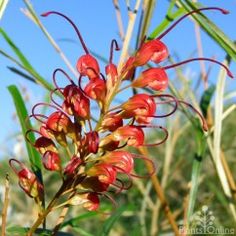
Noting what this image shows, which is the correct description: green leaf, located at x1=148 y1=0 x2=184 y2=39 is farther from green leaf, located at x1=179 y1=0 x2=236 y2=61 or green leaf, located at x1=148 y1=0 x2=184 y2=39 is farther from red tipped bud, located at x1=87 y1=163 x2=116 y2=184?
red tipped bud, located at x1=87 y1=163 x2=116 y2=184

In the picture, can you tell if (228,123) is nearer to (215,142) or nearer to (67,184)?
(215,142)

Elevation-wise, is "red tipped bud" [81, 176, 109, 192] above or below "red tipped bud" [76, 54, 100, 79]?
below

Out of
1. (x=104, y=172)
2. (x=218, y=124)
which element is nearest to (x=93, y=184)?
(x=104, y=172)

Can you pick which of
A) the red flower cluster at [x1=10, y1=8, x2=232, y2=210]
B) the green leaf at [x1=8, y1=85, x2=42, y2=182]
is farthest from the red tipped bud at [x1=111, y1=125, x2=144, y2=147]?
the green leaf at [x1=8, y1=85, x2=42, y2=182]

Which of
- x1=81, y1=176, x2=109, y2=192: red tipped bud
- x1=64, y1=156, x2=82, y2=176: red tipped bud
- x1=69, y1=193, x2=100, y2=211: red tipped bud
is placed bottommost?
x1=69, y1=193, x2=100, y2=211: red tipped bud

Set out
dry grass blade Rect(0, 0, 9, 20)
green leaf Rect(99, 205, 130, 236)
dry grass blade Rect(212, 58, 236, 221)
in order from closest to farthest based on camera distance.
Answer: dry grass blade Rect(0, 0, 9, 20), green leaf Rect(99, 205, 130, 236), dry grass blade Rect(212, 58, 236, 221)

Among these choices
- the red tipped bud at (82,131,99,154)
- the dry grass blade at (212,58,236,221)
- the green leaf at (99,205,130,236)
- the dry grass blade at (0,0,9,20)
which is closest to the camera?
the red tipped bud at (82,131,99,154)

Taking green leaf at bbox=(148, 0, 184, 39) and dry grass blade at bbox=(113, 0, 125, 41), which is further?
dry grass blade at bbox=(113, 0, 125, 41)
